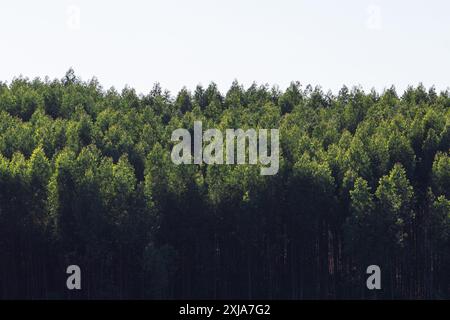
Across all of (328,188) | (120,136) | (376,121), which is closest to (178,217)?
(328,188)

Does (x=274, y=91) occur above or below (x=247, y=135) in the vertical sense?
above

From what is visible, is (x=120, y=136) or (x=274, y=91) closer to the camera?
(x=120, y=136)

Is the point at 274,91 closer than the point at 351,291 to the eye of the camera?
No

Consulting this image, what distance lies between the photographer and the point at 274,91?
145 metres

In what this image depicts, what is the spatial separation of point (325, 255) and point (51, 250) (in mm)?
20920

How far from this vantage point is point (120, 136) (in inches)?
4163
